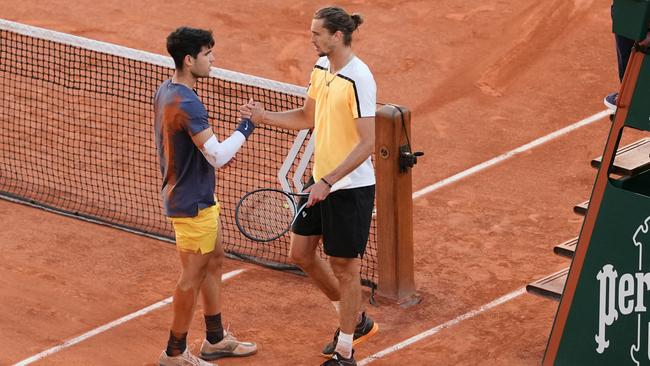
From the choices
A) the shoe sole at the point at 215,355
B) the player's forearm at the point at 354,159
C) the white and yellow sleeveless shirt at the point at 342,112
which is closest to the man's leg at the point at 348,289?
the white and yellow sleeveless shirt at the point at 342,112

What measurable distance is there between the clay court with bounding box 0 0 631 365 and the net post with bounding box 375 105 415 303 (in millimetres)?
206

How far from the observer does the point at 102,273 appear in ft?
35.4

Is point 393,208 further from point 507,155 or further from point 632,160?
point 507,155

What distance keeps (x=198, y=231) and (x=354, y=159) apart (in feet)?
3.77

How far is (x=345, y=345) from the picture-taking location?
9.05 metres

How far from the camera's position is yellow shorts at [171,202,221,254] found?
28.7 ft

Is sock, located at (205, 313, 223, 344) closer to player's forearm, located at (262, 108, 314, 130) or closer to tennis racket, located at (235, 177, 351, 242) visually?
tennis racket, located at (235, 177, 351, 242)

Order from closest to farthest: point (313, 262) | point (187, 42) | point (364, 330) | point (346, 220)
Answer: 1. point (187, 42)
2. point (346, 220)
3. point (313, 262)
4. point (364, 330)

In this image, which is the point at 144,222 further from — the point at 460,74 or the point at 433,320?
the point at 460,74

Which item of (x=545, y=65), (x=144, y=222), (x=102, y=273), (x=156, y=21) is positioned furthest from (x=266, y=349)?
(x=156, y=21)

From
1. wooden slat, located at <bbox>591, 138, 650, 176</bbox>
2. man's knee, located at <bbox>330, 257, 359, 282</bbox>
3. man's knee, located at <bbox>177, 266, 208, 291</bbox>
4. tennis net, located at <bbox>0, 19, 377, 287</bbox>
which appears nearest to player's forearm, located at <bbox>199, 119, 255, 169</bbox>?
man's knee, located at <bbox>177, 266, 208, 291</bbox>

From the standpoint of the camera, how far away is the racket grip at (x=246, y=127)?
8695 millimetres

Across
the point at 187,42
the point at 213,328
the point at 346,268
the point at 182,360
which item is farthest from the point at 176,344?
the point at 187,42

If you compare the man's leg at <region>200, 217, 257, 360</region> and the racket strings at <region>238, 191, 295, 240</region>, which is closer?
the man's leg at <region>200, 217, 257, 360</region>
